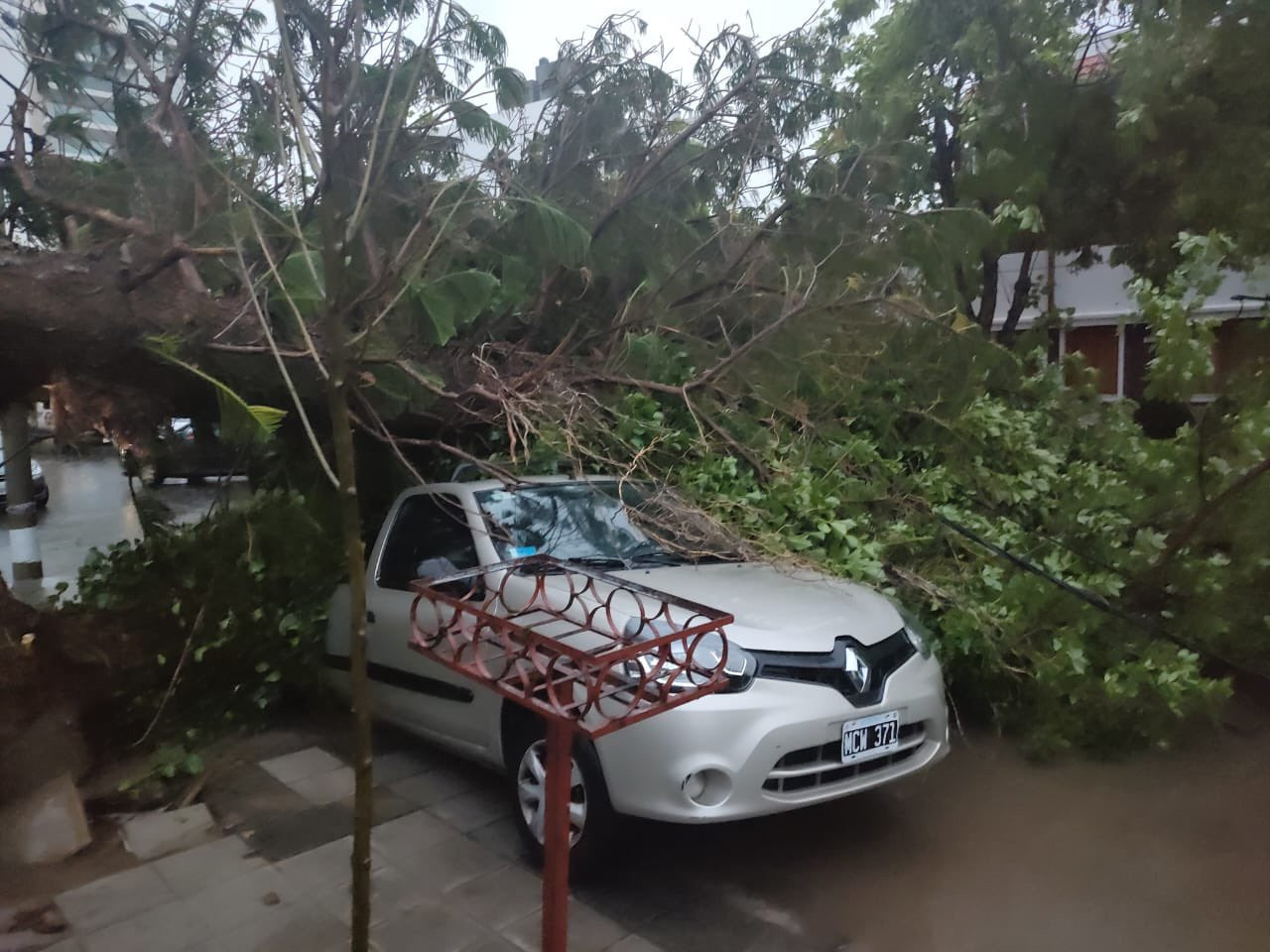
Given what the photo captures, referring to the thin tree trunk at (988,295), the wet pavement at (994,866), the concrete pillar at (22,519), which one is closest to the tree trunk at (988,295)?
the thin tree trunk at (988,295)

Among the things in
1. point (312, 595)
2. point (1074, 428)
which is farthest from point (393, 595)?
point (1074, 428)

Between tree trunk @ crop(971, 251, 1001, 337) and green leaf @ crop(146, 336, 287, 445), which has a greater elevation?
tree trunk @ crop(971, 251, 1001, 337)

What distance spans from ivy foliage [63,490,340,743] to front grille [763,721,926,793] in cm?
303

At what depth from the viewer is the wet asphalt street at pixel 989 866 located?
3.28 meters

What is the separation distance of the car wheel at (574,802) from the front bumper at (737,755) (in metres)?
0.09

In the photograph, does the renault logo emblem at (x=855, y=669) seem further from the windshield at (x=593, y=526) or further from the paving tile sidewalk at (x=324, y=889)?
the paving tile sidewalk at (x=324, y=889)

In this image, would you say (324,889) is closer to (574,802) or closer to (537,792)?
(537,792)

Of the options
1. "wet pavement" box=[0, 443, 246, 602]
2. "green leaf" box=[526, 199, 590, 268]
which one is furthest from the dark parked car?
"green leaf" box=[526, 199, 590, 268]

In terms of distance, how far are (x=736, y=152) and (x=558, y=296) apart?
168cm

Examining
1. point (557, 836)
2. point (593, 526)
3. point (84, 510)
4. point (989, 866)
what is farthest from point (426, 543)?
point (84, 510)

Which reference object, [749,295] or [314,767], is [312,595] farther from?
[749,295]

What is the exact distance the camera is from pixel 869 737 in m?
3.48

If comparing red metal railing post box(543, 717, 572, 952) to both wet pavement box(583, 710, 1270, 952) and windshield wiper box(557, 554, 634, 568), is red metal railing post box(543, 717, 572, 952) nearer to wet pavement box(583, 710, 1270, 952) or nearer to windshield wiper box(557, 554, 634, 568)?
wet pavement box(583, 710, 1270, 952)

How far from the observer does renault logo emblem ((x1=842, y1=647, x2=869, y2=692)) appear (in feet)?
11.6
